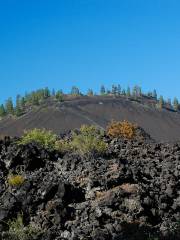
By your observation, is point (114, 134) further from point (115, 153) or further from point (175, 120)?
point (175, 120)

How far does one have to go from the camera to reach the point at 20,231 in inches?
721

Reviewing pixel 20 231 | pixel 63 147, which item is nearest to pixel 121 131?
pixel 63 147

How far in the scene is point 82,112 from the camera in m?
191

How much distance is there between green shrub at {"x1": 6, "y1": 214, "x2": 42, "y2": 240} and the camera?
59.2 ft

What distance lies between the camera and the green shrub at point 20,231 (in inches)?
711

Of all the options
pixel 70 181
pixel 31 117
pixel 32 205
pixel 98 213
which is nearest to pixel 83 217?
pixel 98 213

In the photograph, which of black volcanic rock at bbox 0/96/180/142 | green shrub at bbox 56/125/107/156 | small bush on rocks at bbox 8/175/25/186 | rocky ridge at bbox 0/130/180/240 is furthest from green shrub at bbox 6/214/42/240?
black volcanic rock at bbox 0/96/180/142

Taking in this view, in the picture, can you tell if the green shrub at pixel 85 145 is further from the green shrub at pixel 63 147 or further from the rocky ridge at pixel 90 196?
the rocky ridge at pixel 90 196

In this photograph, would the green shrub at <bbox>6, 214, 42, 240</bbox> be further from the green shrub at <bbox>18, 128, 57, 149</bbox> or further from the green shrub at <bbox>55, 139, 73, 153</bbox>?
the green shrub at <bbox>18, 128, 57, 149</bbox>

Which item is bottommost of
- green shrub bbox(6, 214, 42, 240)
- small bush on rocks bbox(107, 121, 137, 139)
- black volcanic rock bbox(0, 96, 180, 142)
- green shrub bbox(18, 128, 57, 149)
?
green shrub bbox(6, 214, 42, 240)

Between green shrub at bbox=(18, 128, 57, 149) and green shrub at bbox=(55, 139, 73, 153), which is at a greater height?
green shrub at bbox=(18, 128, 57, 149)

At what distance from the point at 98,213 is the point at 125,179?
351cm

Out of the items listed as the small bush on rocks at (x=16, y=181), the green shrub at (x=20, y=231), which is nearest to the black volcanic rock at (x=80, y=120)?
the small bush on rocks at (x=16, y=181)

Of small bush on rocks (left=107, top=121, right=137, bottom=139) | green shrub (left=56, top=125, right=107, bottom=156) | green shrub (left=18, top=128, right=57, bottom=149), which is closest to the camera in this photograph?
green shrub (left=56, top=125, right=107, bottom=156)
